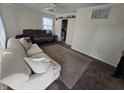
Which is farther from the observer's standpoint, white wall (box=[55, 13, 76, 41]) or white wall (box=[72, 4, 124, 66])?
white wall (box=[55, 13, 76, 41])

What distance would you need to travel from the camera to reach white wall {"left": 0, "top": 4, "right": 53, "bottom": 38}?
153 inches

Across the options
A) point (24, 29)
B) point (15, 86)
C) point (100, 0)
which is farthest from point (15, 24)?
point (100, 0)

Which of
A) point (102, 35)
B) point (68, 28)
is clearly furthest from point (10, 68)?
point (68, 28)

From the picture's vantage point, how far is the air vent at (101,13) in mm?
2773

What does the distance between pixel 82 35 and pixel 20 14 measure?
3891 mm

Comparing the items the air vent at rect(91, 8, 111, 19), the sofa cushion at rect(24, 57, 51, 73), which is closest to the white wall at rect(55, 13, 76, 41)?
the air vent at rect(91, 8, 111, 19)

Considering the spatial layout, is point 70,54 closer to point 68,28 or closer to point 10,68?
point 68,28

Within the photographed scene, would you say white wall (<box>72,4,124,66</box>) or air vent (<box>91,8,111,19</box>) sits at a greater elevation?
air vent (<box>91,8,111,19</box>)

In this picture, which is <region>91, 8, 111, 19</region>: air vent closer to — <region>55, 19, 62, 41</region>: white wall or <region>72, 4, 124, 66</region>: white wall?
<region>72, 4, 124, 66</region>: white wall

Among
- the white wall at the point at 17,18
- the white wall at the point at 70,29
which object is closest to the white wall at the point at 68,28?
the white wall at the point at 70,29

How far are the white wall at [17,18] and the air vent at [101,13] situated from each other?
391 cm

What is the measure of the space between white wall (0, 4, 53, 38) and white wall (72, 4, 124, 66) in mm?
3138

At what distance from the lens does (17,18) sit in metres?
4.37

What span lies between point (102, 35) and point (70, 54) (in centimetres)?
162
